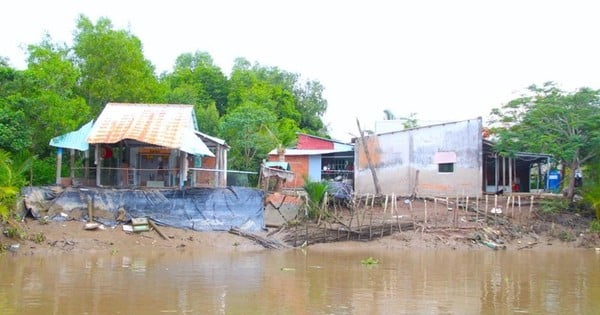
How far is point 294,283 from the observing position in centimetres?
1595

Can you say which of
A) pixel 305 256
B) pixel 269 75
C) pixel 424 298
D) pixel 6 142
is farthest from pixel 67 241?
pixel 269 75

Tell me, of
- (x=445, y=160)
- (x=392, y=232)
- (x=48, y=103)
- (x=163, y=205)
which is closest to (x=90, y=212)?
(x=163, y=205)

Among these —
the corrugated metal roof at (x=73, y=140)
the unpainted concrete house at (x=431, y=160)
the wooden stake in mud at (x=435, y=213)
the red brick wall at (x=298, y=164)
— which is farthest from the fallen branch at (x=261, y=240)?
the red brick wall at (x=298, y=164)

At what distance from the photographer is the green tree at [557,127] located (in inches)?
1095

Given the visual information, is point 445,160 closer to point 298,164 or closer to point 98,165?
point 298,164

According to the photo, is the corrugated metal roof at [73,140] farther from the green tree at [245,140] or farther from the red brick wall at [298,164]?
the red brick wall at [298,164]

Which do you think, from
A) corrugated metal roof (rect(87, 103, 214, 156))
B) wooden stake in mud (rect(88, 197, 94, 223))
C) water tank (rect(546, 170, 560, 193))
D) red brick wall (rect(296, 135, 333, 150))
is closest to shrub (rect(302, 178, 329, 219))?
corrugated metal roof (rect(87, 103, 214, 156))

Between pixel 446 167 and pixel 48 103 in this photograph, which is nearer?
pixel 48 103

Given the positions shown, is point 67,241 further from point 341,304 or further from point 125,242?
point 341,304

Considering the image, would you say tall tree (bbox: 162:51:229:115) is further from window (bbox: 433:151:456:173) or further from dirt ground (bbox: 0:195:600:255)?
dirt ground (bbox: 0:195:600:255)

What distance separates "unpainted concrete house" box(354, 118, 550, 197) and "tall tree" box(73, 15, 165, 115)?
11.6m

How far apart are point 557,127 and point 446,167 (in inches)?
211

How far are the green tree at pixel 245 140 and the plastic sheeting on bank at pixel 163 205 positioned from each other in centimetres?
935

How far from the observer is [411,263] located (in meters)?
21.1
